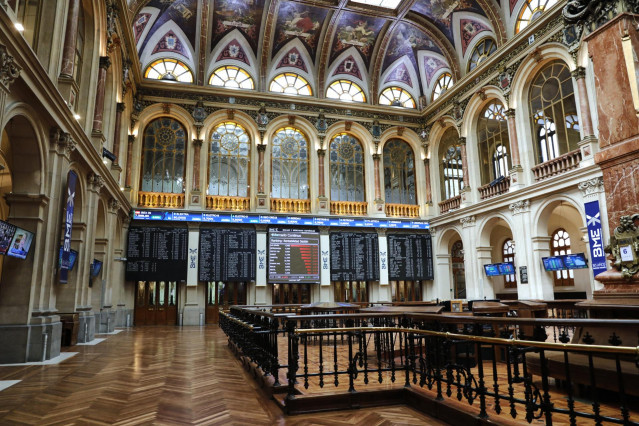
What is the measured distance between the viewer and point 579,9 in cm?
620

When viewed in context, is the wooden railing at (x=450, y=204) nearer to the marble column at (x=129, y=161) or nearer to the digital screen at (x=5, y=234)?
the marble column at (x=129, y=161)

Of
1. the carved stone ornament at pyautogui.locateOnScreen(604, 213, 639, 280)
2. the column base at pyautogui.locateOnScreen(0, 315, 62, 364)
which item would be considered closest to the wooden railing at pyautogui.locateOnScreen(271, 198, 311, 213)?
the column base at pyautogui.locateOnScreen(0, 315, 62, 364)

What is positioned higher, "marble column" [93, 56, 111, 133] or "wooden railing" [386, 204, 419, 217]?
"marble column" [93, 56, 111, 133]

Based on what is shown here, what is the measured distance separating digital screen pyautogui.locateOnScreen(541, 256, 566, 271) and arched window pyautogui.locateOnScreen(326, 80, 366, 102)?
11.2 meters

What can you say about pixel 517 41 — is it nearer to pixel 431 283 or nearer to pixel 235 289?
pixel 431 283

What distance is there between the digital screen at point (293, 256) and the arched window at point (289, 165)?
191 centimetres

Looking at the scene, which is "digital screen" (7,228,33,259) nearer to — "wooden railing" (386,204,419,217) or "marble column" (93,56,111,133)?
"marble column" (93,56,111,133)

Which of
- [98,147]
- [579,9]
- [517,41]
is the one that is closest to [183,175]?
[98,147]

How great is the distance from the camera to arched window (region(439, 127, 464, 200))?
18.6m

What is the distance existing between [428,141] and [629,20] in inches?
565

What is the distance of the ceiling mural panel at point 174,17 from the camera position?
16.4 metres

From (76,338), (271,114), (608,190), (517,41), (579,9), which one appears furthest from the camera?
(271,114)

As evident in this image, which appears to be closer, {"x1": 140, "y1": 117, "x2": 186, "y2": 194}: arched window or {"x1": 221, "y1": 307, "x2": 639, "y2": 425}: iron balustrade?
{"x1": 221, "y1": 307, "x2": 639, "y2": 425}: iron balustrade

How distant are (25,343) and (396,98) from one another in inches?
711
